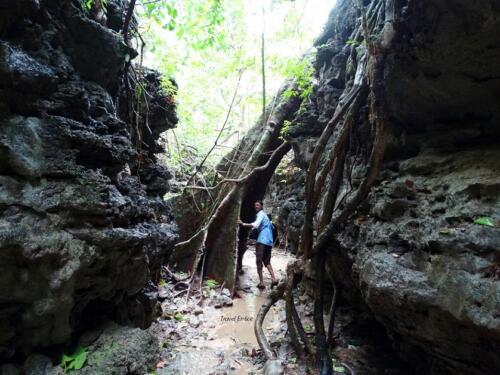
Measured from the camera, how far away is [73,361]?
2.88m

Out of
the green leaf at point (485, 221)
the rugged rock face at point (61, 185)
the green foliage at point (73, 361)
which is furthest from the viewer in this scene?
the green foliage at point (73, 361)

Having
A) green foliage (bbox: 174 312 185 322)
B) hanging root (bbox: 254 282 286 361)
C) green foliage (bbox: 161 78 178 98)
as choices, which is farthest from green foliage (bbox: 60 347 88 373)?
green foliage (bbox: 161 78 178 98)

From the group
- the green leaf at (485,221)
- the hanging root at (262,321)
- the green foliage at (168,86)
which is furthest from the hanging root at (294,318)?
the green foliage at (168,86)

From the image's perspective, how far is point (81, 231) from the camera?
2824 millimetres

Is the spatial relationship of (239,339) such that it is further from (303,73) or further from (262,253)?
(303,73)

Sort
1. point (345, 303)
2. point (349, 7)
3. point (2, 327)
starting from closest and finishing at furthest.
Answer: point (2, 327)
point (345, 303)
point (349, 7)

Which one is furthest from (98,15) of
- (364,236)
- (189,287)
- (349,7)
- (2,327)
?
(189,287)

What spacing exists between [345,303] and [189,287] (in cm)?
338

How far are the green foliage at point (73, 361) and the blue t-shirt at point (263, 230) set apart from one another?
192 inches

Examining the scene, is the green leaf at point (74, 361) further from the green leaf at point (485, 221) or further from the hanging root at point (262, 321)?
the green leaf at point (485, 221)

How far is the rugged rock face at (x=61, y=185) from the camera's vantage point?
8.20ft

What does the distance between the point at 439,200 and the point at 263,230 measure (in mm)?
5029

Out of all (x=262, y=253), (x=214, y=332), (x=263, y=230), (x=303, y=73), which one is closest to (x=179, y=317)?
(x=214, y=332)

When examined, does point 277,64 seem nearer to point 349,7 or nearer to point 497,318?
point 349,7
